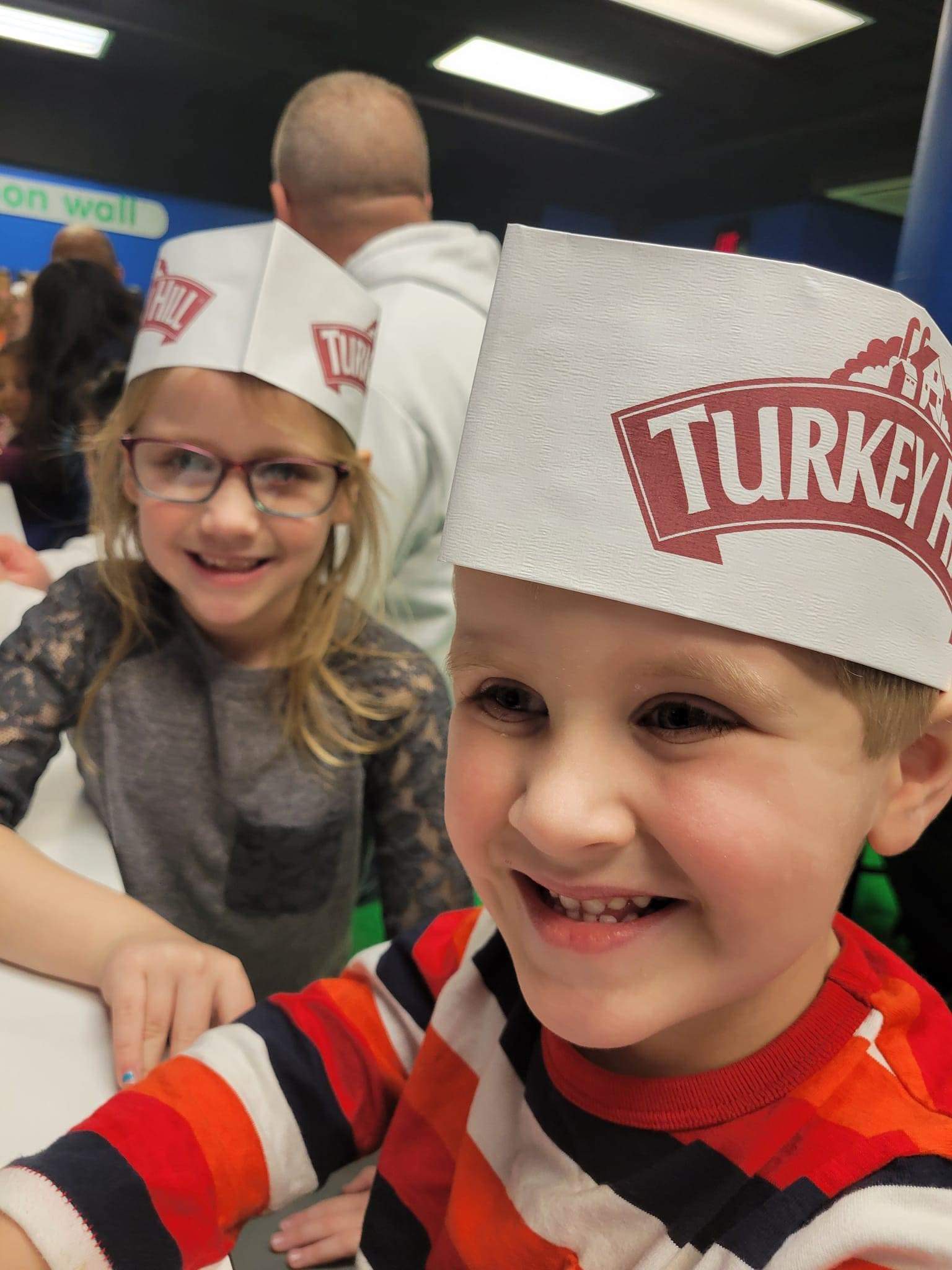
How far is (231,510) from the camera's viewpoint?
1.18m

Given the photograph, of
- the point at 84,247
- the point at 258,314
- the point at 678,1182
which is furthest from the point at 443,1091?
the point at 84,247

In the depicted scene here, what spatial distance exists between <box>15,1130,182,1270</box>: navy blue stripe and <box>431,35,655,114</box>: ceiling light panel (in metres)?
1.93

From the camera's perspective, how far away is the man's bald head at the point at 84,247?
1.61m

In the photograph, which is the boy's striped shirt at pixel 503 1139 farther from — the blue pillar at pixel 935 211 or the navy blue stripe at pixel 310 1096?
the blue pillar at pixel 935 211

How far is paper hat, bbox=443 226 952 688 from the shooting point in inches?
18.5

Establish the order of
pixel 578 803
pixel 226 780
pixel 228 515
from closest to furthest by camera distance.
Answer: pixel 578 803 < pixel 228 515 < pixel 226 780

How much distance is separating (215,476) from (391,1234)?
32.6 inches

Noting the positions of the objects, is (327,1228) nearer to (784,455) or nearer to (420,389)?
(784,455)

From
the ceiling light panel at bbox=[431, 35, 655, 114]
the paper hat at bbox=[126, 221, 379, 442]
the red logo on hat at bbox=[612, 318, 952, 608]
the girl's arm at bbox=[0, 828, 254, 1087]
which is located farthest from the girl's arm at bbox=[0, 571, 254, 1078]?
the ceiling light panel at bbox=[431, 35, 655, 114]

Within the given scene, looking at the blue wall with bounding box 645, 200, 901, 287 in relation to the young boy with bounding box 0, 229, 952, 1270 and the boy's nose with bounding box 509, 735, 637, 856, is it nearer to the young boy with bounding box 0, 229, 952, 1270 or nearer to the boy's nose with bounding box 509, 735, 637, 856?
the young boy with bounding box 0, 229, 952, 1270

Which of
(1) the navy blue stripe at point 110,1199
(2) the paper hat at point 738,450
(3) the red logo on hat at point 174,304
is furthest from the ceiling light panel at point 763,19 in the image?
(1) the navy blue stripe at point 110,1199

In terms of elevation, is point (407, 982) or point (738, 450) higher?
point (738, 450)

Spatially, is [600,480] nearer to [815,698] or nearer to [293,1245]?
[815,698]

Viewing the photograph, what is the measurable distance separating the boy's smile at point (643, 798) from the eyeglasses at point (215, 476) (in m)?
0.72
